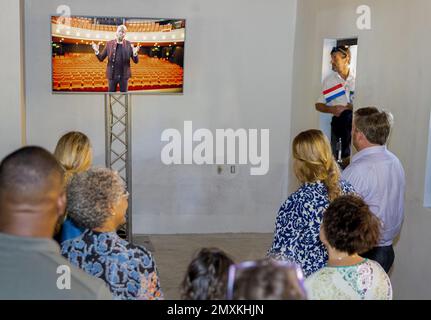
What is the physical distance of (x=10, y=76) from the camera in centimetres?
471

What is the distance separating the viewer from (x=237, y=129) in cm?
761

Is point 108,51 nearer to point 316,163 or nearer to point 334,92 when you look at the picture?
point 334,92

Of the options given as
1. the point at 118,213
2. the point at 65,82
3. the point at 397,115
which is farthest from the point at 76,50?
the point at 118,213

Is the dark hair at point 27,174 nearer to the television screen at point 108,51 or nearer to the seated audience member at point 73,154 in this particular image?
the seated audience member at point 73,154

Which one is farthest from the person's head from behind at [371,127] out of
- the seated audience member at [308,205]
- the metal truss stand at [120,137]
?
the metal truss stand at [120,137]

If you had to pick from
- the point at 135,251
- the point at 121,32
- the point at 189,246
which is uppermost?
the point at 121,32

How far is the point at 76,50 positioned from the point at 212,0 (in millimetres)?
1600

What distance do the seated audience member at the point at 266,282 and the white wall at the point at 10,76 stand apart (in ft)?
11.5

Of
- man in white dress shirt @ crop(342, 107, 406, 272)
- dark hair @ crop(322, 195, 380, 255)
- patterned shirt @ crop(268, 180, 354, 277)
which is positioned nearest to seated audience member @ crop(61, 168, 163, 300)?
dark hair @ crop(322, 195, 380, 255)

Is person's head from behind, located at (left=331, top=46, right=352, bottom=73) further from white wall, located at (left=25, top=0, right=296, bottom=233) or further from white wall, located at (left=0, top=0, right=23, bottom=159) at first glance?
white wall, located at (left=0, top=0, right=23, bottom=159)

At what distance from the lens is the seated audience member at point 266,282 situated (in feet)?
5.03

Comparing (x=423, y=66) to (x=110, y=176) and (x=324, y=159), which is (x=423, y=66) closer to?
(x=324, y=159)

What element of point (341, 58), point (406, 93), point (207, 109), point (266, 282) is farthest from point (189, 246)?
point (266, 282)

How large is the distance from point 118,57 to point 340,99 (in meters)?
2.36
